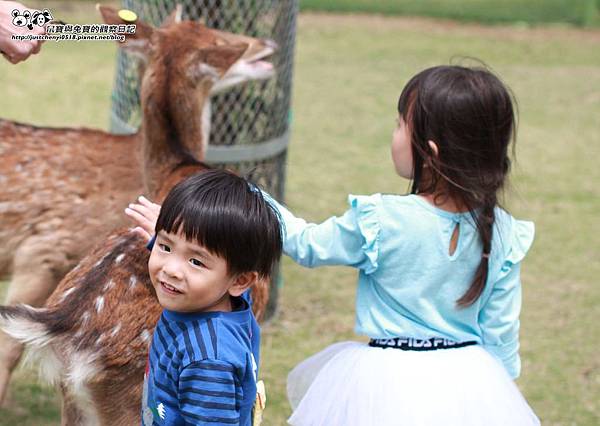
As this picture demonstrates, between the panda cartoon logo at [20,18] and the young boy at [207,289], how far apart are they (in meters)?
1.19

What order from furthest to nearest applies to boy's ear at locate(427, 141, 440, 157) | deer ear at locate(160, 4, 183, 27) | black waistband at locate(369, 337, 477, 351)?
deer ear at locate(160, 4, 183, 27) < black waistband at locate(369, 337, 477, 351) < boy's ear at locate(427, 141, 440, 157)

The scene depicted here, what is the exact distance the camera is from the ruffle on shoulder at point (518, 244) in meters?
3.12

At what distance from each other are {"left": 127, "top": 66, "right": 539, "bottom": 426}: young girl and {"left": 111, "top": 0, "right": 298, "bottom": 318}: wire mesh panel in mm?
1927

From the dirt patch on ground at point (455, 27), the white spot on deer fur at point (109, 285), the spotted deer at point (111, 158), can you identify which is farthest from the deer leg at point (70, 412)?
the dirt patch on ground at point (455, 27)

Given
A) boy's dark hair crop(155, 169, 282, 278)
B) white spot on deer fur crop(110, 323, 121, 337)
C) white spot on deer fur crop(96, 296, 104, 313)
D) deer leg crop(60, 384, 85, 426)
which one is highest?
Result: boy's dark hair crop(155, 169, 282, 278)

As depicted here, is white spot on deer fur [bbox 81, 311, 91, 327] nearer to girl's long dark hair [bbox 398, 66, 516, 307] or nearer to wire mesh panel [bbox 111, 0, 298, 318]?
girl's long dark hair [bbox 398, 66, 516, 307]

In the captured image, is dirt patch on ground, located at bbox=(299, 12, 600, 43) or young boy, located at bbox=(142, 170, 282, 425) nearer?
young boy, located at bbox=(142, 170, 282, 425)

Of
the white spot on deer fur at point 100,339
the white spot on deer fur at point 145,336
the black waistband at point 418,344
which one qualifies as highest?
the white spot on deer fur at point 100,339

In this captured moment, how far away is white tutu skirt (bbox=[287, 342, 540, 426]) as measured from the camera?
3008 millimetres

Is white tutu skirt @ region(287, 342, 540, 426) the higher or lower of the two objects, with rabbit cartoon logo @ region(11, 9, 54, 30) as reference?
lower

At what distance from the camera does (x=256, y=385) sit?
8.08 ft

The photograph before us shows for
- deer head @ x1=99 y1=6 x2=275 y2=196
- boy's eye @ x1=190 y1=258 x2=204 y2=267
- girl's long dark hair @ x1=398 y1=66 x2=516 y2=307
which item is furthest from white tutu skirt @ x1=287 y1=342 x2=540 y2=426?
deer head @ x1=99 y1=6 x2=275 y2=196

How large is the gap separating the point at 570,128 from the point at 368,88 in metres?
2.40

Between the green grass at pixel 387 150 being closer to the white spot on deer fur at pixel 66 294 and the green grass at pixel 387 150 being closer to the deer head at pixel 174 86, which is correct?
the deer head at pixel 174 86
